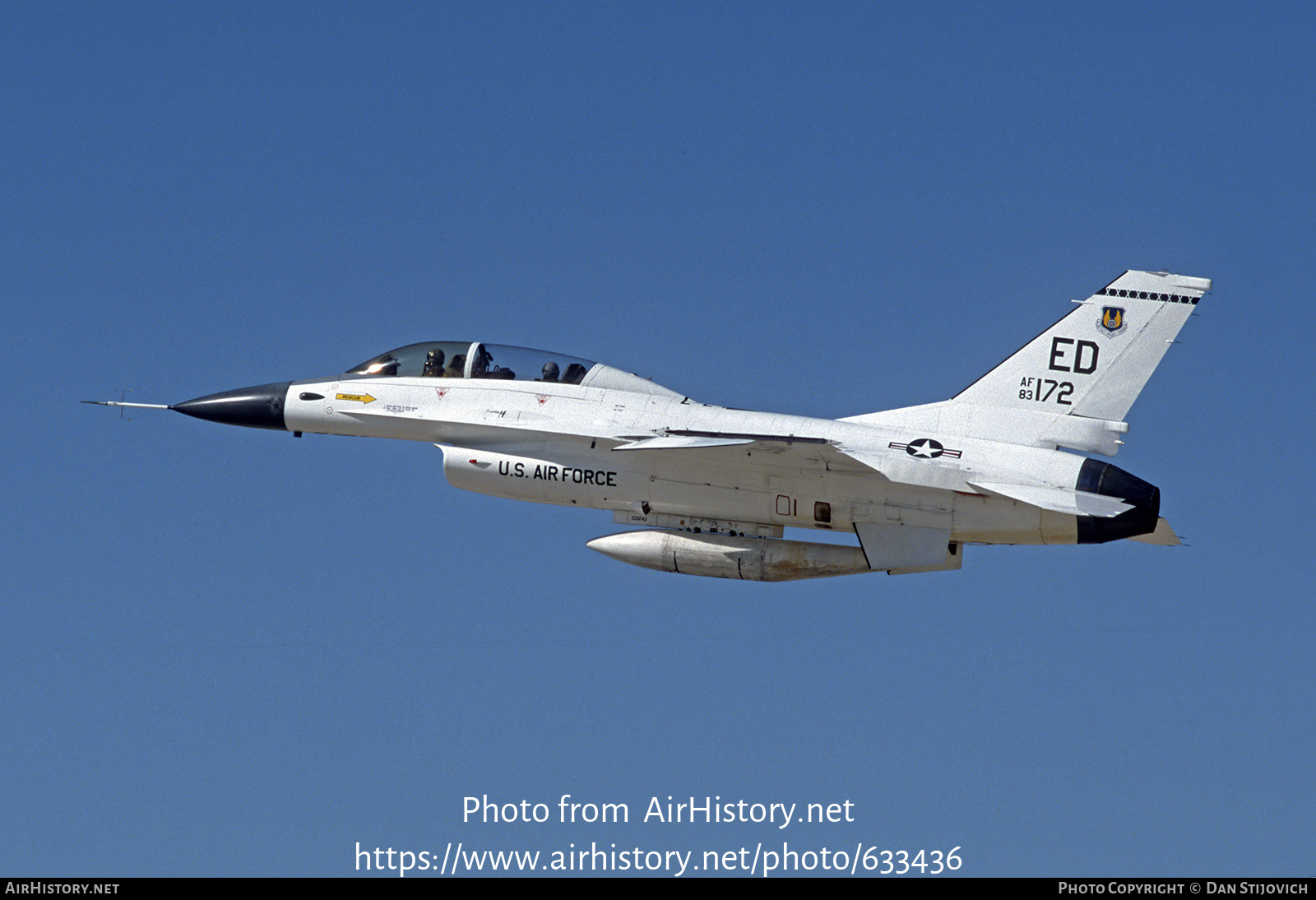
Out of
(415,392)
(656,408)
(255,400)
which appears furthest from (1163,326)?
(255,400)

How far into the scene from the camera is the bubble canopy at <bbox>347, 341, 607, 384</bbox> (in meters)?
27.4

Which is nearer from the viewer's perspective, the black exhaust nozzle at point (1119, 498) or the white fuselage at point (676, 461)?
the black exhaust nozzle at point (1119, 498)

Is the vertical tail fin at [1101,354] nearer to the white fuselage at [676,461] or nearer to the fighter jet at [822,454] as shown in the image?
the fighter jet at [822,454]

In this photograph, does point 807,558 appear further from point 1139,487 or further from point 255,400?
point 255,400

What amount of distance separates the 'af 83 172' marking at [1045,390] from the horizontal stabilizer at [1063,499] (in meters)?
1.71

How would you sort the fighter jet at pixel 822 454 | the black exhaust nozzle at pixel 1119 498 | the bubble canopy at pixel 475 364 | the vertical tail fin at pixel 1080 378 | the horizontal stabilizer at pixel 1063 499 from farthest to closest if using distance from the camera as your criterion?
the bubble canopy at pixel 475 364, the vertical tail fin at pixel 1080 378, the fighter jet at pixel 822 454, the black exhaust nozzle at pixel 1119 498, the horizontal stabilizer at pixel 1063 499

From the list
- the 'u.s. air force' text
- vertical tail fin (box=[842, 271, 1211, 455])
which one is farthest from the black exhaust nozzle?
the 'u.s. air force' text

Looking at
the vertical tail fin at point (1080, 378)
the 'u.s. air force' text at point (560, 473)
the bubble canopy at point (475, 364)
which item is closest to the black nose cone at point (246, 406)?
the bubble canopy at point (475, 364)

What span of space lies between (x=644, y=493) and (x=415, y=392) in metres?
3.97

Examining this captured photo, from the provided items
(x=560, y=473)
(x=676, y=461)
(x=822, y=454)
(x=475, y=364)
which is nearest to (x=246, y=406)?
(x=475, y=364)

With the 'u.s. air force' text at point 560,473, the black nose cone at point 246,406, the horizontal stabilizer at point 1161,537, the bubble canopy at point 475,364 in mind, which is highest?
the bubble canopy at point 475,364

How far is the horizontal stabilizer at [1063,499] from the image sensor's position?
2425 centimetres

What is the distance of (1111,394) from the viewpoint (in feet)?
84.8
